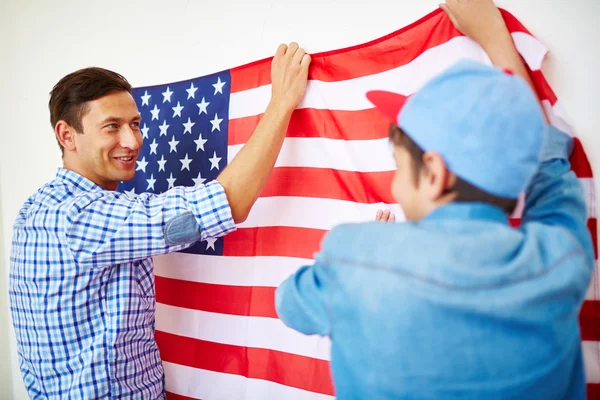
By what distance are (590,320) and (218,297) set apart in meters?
0.95

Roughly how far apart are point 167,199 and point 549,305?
78cm

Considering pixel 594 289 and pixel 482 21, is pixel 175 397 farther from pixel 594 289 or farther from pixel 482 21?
pixel 482 21

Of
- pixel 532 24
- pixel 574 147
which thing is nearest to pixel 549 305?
pixel 574 147

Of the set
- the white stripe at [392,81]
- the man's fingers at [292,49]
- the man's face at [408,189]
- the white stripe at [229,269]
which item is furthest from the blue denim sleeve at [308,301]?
the man's fingers at [292,49]

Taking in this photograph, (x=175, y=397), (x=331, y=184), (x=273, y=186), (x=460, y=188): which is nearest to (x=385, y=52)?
(x=331, y=184)

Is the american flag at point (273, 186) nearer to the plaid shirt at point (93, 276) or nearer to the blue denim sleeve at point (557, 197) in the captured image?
the blue denim sleeve at point (557, 197)

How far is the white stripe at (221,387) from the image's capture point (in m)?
1.17

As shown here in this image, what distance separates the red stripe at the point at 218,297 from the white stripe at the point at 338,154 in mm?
370

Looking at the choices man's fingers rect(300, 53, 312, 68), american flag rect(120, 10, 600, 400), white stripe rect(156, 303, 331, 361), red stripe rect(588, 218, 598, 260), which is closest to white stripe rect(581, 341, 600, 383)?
american flag rect(120, 10, 600, 400)

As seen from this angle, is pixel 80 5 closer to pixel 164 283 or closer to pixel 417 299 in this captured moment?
pixel 164 283

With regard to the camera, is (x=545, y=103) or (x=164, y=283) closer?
(x=545, y=103)

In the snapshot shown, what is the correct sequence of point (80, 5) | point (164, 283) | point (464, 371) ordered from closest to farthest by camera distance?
point (464, 371), point (164, 283), point (80, 5)

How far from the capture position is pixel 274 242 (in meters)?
1.22

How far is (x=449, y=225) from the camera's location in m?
0.55
